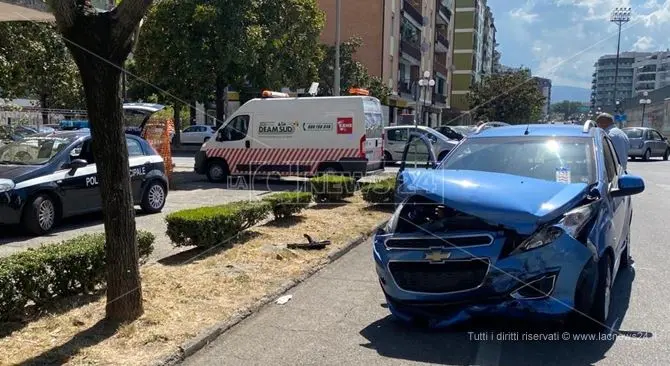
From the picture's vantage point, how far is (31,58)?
528 inches

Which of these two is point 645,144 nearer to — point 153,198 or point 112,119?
point 153,198

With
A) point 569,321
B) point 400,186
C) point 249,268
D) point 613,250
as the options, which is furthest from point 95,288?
point 613,250

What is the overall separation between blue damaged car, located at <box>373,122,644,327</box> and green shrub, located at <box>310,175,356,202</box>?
Answer: 610cm

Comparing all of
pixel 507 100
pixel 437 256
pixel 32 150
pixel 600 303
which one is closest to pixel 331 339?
pixel 437 256

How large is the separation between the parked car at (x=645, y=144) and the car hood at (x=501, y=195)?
2699cm

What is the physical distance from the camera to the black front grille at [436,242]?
4395 mm

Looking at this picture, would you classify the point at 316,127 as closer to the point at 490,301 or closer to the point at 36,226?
the point at 36,226

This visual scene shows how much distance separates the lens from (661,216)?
11.0 m

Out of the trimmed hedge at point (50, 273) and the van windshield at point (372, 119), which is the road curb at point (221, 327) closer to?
the trimmed hedge at point (50, 273)

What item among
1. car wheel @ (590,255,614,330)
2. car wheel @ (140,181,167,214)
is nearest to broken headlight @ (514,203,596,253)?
car wheel @ (590,255,614,330)

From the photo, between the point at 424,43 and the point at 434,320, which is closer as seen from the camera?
the point at 434,320

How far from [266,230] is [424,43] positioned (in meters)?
46.4

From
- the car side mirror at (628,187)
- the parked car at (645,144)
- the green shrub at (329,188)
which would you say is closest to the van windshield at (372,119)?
the green shrub at (329,188)

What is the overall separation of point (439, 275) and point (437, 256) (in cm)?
16
